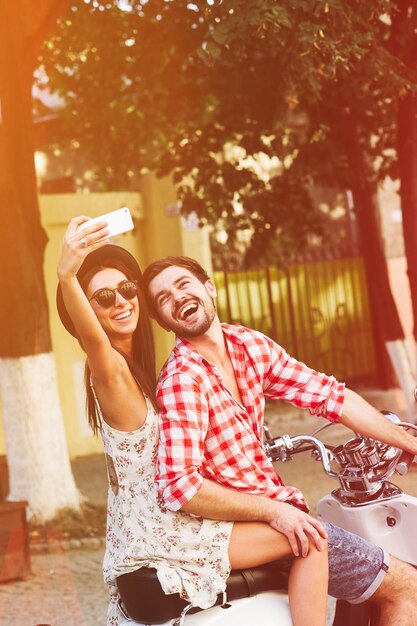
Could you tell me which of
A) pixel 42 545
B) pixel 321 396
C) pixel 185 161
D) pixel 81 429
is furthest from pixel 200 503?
pixel 81 429

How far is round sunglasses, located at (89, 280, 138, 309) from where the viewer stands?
2.71 m

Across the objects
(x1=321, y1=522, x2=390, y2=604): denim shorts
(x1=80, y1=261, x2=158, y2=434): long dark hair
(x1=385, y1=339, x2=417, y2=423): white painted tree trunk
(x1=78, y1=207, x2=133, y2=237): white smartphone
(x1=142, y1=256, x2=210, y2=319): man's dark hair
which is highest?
(x1=78, y1=207, x2=133, y2=237): white smartphone

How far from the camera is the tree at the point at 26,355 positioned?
7777 millimetres

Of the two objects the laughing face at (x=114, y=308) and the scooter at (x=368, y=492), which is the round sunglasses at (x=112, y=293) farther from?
the scooter at (x=368, y=492)

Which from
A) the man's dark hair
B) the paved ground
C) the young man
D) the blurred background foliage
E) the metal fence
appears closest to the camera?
the young man

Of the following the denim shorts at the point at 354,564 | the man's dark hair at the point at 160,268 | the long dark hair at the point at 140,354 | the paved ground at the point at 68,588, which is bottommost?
the paved ground at the point at 68,588

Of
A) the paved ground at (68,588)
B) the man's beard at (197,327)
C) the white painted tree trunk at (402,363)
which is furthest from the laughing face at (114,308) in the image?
the white painted tree trunk at (402,363)

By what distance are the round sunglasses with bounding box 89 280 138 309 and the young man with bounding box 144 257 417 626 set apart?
85 mm

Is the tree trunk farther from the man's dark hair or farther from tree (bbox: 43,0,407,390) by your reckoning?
the man's dark hair

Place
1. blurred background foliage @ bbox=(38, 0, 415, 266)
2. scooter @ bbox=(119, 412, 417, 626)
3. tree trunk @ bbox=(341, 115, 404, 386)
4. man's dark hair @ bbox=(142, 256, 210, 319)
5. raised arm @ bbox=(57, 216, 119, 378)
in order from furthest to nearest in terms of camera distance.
Answer: tree trunk @ bbox=(341, 115, 404, 386), blurred background foliage @ bbox=(38, 0, 415, 266), scooter @ bbox=(119, 412, 417, 626), man's dark hair @ bbox=(142, 256, 210, 319), raised arm @ bbox=(57, 216, 119, 378)

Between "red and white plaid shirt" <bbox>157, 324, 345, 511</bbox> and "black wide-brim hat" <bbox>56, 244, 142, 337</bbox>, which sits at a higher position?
"black wide-brim hat" <bbox>56, 244, 142, 337</bbox>

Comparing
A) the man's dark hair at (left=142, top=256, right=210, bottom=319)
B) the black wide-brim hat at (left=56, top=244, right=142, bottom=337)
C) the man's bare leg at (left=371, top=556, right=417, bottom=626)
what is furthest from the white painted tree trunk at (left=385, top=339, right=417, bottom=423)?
the black wide-brim hat at (left=56, top=244, right=142, bottom=337)

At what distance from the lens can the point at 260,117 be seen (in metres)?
9.26

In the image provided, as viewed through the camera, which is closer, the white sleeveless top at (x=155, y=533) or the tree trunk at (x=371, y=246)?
the white sleeveless top at (x=155, y=533)
